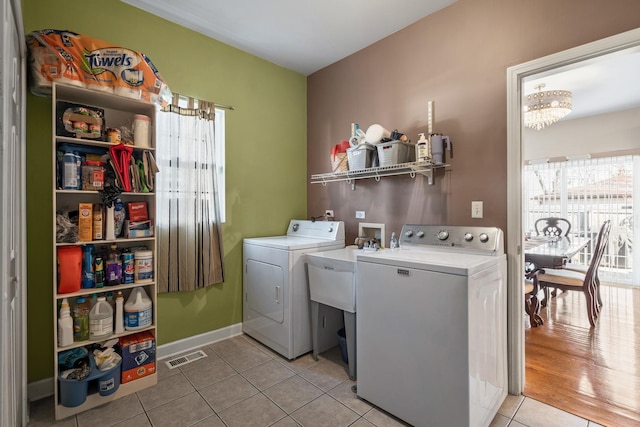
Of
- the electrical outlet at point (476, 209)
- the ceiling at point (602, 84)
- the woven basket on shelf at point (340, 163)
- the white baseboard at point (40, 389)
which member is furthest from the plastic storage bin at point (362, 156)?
the white baseboard at point (40, 389)

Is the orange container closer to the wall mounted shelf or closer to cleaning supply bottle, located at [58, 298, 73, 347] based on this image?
cleaning supply bottle, located at [58, 298, 73, 347]

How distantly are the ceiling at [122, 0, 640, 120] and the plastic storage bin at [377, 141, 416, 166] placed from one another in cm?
82

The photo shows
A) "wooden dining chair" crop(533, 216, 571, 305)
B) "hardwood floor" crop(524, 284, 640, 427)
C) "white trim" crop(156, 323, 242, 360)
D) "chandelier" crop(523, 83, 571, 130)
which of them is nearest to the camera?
"hardwood floor" crop(524, 284, 640, 427)

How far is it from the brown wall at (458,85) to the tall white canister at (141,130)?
66.2 inches

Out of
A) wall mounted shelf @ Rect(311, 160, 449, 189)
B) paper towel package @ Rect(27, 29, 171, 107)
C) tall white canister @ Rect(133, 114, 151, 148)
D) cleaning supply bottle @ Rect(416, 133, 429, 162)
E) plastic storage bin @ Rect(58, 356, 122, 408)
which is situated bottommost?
plastic storage bin @ Rect(58, 356, 122, 408)

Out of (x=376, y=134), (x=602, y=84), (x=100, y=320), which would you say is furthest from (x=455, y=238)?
(x=602, y=84)

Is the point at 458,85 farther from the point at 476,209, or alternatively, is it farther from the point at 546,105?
Result: the point at 546,105

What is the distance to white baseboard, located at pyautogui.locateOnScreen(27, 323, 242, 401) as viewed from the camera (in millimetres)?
1889

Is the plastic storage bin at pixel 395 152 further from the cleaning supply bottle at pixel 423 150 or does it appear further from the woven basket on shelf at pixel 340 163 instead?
the woven basket on shelf at pixel 340 163

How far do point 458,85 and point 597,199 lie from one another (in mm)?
4588

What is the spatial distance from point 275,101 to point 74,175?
6.16 ft

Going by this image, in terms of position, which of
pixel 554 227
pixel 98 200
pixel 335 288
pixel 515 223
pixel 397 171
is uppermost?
pixel 397 171

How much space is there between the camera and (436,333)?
151cm

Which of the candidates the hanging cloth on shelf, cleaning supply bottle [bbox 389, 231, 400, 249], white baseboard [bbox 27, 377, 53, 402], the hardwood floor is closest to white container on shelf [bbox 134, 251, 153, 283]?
the hanging cloth on shelf
